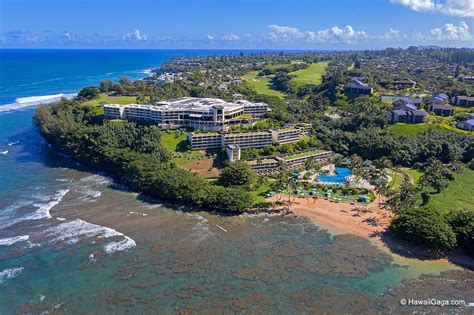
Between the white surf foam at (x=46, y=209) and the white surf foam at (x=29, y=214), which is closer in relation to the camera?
the white surf foam at (x=29, y=214)

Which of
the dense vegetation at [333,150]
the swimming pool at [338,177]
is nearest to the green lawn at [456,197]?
the dense vegetation at [333,150]

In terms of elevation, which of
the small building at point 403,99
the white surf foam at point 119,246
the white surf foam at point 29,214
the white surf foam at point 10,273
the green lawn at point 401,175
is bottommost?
the white surf foam at point 10,273

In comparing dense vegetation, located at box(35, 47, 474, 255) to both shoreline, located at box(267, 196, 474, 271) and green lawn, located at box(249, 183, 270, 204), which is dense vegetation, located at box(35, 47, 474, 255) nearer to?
green lawn, located at box(249, 183, 270, 204)

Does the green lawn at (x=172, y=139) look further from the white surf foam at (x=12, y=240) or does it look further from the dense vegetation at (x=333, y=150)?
the white surf foam at (x=12, y=240)

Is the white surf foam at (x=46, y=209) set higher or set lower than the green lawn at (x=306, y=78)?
lower

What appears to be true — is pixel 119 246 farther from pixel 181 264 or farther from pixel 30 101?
pixel 30 101

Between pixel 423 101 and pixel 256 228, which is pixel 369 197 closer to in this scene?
pixel 256 228

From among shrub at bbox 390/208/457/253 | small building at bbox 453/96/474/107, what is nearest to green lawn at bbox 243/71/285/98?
small building at bbox 453/96/474/107
